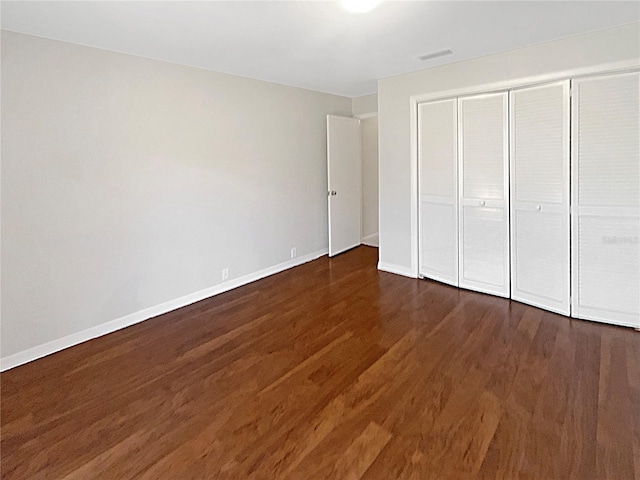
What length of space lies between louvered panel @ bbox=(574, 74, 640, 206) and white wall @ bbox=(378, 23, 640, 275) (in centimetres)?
19

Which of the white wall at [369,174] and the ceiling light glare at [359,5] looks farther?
the white wall at [369,174]

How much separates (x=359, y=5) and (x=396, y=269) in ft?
10.1

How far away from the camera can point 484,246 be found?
396cm

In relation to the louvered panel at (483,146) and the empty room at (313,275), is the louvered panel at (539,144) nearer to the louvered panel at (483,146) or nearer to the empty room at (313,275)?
the empty room at (313,275)

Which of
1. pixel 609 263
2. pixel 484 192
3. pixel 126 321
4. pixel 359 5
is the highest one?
pixel 359 5

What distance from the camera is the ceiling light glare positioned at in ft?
7.74

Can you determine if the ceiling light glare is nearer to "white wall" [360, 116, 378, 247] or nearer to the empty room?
the empty room

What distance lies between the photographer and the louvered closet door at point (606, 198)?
298cm

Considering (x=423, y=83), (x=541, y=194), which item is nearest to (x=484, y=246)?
(x=541, y=194)

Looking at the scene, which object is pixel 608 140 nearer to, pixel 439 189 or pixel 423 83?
pixel 439 189

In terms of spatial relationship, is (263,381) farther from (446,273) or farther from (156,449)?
(446,273)

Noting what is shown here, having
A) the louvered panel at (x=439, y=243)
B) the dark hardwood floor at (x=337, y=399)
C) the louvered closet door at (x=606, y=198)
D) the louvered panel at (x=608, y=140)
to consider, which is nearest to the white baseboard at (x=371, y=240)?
the louvered panel at (x=439, y=243)

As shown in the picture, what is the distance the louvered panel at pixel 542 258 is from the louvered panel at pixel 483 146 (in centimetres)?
42

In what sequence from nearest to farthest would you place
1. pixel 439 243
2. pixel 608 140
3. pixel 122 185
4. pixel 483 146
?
1. pixel 608 140
2. pixel 122 185
3. pixel 483 146
4. pixel 439 243
